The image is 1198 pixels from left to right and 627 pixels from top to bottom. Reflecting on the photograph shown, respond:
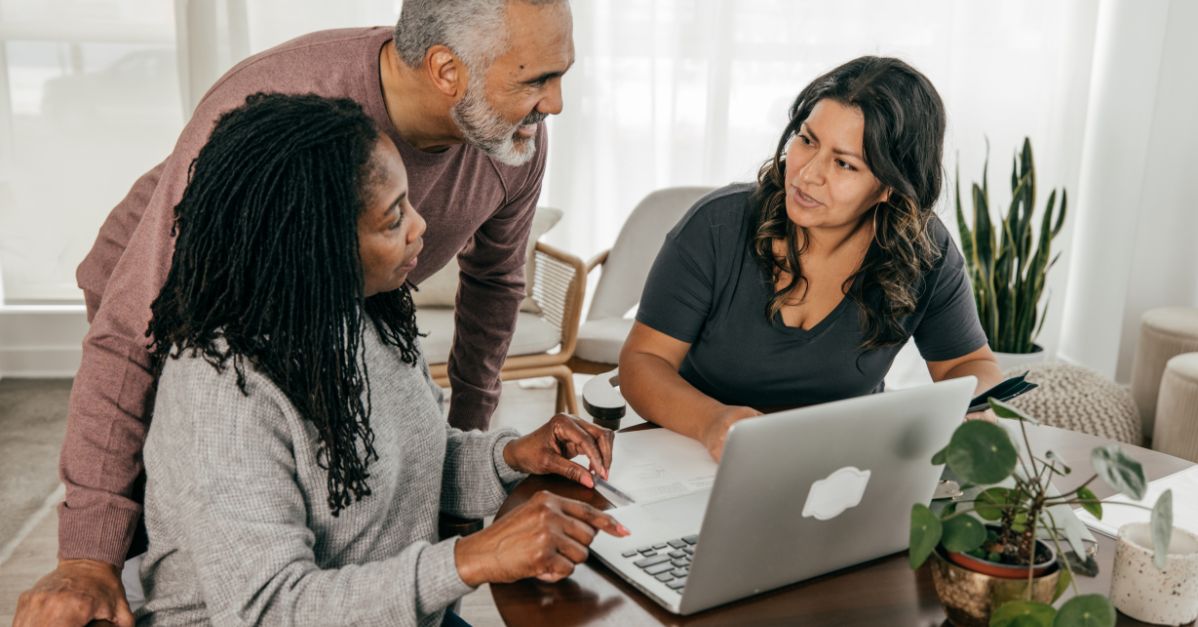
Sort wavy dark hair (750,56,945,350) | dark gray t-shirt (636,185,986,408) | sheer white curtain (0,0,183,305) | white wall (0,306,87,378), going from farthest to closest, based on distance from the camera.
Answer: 1. white wall (0,306,87,378)
2. sheer white curtain (0,0,183,305)
3. dark gray t-shirt (636,185,986,408)
4. wavy dark hair (750,56,945,350)

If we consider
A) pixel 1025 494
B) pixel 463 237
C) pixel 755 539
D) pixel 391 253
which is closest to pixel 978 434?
pixel 1025 494

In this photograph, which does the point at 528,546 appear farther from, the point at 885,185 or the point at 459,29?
the point at 885,185

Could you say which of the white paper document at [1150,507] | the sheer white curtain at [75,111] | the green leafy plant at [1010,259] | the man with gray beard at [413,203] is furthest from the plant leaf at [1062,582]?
the sheer white curtain at [75,111]

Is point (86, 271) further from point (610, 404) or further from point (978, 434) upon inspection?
point (978, 434)

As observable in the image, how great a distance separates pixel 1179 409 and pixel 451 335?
2102mm

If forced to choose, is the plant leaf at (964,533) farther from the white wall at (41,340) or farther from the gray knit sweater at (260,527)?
the white wall at (41,340)

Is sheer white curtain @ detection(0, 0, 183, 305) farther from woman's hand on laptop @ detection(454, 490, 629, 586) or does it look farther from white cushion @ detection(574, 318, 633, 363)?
woman's hand on laptop @ detection(454, 490, 629, 586)

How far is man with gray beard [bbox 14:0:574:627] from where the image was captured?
1164mm

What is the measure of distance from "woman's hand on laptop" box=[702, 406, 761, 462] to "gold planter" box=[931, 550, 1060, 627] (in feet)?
1.34

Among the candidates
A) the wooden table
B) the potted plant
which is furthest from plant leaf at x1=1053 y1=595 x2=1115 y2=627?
the wooden table

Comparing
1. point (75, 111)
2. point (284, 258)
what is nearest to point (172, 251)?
point (284, 258)

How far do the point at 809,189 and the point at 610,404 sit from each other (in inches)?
17.8

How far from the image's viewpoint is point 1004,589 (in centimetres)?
96

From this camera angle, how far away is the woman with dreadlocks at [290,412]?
96 centimetres
